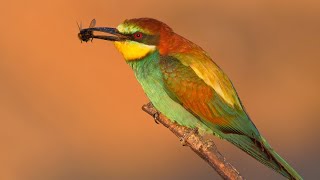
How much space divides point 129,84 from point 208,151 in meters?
4.04

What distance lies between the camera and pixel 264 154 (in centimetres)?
250

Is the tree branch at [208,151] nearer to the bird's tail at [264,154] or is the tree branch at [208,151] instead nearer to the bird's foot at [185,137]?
the bird's foot at [185,137]

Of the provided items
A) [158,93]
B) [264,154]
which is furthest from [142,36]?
[264,154]

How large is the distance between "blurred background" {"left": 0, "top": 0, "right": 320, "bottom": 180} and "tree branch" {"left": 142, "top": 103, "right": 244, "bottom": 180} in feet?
9.37

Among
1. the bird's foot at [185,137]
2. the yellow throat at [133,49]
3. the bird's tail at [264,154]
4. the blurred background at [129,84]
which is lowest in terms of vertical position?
the bird's tail at [264,154]

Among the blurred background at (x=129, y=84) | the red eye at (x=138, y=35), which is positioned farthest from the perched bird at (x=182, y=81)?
the blurred background at (x=129, y=84)

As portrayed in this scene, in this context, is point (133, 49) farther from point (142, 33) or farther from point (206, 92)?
point (206, 92)

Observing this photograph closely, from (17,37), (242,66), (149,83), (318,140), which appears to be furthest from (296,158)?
(149,83)

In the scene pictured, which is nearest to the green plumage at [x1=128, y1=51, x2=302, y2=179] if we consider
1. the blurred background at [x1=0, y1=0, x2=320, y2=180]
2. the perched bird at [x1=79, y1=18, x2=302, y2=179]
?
the perched bird at [x1=79, y1=18, x2=302, y2=179]

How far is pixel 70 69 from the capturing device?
6445 mm

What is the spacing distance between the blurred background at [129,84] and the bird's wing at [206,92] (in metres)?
2.75

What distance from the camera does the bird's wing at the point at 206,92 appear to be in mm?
2645

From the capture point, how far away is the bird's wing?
2.64 meters

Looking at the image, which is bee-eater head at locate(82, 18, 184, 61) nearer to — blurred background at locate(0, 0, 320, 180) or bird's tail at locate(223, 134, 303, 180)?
bird's tail at locate(223, 134, 303, 180)
